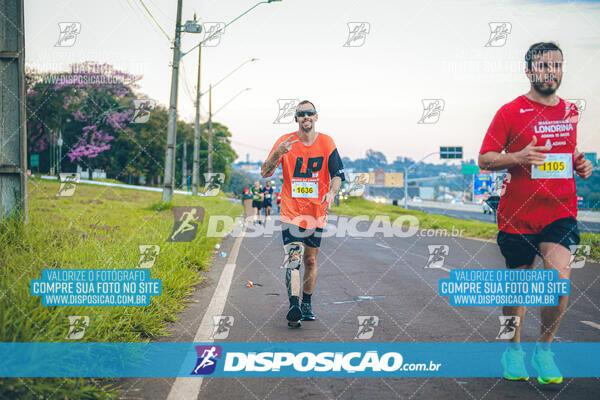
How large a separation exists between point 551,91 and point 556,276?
4.30ft

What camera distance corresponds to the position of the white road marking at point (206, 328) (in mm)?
3885

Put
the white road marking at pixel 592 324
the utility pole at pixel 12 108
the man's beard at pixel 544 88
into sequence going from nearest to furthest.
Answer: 1. the man's beard at pixel 544 88
2. the white road marking at pixel 592 324
3. the utility pole at pixel 12 108

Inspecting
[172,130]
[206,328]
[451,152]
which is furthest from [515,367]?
[451,152]

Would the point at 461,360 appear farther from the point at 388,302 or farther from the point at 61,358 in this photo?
the point at 61,358

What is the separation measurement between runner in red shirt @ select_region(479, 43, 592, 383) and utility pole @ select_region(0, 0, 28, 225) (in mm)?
6233

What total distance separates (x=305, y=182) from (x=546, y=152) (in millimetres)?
2566

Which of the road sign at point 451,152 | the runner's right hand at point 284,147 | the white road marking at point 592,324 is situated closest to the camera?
the runner's right hand at point 284,147

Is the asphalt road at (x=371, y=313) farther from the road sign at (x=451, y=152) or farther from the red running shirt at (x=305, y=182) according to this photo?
the road sign at (x=451, y=152)

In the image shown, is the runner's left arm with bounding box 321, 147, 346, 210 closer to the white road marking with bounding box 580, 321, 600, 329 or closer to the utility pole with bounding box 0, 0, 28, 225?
the white road marking with bounding box 580, 321, 600, 329

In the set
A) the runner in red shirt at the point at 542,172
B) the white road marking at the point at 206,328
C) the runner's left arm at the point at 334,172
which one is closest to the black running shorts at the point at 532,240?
the runner in red shirt at the point at 542,172

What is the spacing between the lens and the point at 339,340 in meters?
5.23

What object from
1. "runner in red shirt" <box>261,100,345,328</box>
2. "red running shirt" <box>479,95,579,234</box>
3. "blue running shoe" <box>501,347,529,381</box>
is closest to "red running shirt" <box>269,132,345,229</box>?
"runner in red shirt" <box>261,100,345,328</box>

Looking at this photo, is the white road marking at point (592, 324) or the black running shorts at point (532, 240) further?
the white road marking at point (592, 324)

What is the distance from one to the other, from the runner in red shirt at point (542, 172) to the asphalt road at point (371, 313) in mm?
483
